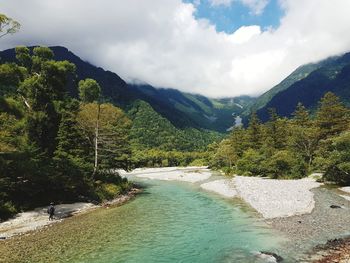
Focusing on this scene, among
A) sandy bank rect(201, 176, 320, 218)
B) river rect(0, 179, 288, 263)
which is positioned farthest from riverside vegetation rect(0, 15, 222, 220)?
sandy bank rect(201, 176, 320, 218)

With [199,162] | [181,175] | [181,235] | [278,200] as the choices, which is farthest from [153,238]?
[199,162]

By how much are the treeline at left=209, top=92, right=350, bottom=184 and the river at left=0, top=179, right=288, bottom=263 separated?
85.1 ft

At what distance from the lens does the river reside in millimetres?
23812

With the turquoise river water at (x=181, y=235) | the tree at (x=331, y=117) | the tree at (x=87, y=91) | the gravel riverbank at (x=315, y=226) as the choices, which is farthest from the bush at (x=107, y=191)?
the tree at (x=331, y=117)

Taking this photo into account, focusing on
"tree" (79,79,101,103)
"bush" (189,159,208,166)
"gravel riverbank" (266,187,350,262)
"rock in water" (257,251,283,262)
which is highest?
"tree" (79,79,101,103)

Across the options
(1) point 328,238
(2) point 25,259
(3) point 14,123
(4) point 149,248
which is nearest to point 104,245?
(4) point 149,248

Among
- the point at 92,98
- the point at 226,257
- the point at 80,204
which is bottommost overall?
the point at 226,257

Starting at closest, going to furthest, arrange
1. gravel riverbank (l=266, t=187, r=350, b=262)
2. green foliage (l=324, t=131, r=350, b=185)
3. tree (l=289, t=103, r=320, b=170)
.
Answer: gravel riverbank (l=266, t=187, r=350, b=262) < green foliage (l=324, t=131, r=350, b=185) < tree (l=289, t=103, r=320, b=170)

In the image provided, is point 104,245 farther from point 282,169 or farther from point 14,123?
point 282,169

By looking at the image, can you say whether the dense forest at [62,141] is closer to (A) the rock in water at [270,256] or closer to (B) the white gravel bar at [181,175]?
(B) the white gravel bar at [181,175]

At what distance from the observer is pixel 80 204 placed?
1710 inches

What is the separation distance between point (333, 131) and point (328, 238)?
5573 cm

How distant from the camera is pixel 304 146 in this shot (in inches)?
3329

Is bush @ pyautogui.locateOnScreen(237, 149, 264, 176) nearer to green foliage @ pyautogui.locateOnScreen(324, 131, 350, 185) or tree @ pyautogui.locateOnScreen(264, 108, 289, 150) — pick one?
tree @ pyautogui.locateOnScreen(264, 108, 289, 150)
